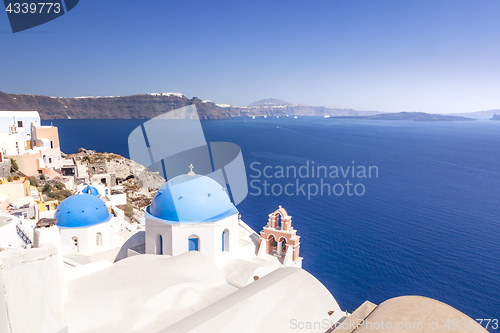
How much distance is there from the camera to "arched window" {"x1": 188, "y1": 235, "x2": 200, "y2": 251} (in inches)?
509

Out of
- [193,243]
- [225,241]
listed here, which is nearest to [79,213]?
[193,243]

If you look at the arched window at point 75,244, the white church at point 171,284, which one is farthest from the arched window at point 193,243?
the arched window at point 75,244

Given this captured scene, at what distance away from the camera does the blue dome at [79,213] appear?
16.3 m

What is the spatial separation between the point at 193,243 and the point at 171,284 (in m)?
3.35

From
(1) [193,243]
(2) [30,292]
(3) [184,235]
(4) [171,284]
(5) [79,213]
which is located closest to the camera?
(2) [30,292]

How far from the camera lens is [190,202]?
13.0 metres

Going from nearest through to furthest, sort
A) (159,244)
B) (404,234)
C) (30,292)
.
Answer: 1. (30,292)
2. (159,244)
3. (404,234)

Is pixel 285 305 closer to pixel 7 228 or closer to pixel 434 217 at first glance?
pixel 7 228

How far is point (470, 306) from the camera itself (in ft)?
73.1

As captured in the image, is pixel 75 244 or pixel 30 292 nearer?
pixel 30 292

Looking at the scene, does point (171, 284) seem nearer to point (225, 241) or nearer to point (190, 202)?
point (190, 202)

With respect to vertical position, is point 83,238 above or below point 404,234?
above

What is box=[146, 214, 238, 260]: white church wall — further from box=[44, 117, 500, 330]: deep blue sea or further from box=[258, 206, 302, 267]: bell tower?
box=[44, 117, 500, 330]: deep blue sea

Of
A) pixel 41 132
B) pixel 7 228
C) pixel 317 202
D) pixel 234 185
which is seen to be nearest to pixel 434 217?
pixel 317 202
